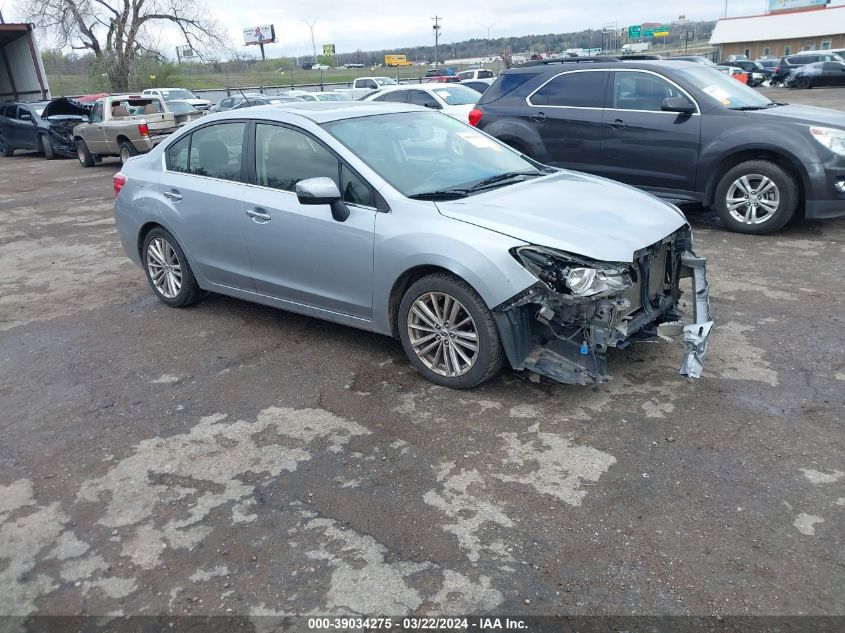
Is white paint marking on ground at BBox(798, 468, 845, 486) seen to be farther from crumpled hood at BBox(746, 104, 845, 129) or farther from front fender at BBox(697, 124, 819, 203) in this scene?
crumpled hood at BBox(746, 104, 845, 129)

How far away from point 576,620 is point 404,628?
0.63 m

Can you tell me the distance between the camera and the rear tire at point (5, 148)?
22609 mm

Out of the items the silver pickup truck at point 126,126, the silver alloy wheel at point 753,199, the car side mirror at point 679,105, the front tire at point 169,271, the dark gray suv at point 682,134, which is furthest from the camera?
the silver pickup truck at point 126,126

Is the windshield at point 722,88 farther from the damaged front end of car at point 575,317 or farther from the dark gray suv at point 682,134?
the damaged front end of car at point 575,317

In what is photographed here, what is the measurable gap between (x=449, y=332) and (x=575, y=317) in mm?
791

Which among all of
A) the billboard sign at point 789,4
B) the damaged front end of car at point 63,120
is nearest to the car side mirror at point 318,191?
the damaged front end of car at point 63,120

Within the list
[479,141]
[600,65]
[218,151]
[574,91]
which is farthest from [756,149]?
[218,151]

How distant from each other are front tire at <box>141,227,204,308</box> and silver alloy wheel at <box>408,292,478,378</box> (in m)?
2.47

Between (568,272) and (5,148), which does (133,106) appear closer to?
(5,148)

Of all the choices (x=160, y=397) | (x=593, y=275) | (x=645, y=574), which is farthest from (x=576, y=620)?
(x=160, y=397)

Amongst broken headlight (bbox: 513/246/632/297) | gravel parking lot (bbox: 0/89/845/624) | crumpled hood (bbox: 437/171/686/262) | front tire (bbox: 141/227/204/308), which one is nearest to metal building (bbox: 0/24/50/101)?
front tire (bbox: 141/227/204/308)

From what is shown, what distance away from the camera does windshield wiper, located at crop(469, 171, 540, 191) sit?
4777 millimetres

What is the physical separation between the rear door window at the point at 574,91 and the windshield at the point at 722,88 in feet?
3.00

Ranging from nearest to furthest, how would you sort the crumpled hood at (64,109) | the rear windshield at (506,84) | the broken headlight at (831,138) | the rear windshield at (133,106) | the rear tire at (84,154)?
the broken headlight at (831,138) < the rear windshield at (506,84) < the rear windshield at (133,106) < the rear tire at (84,154) < the crumpled hood at (64,109)
